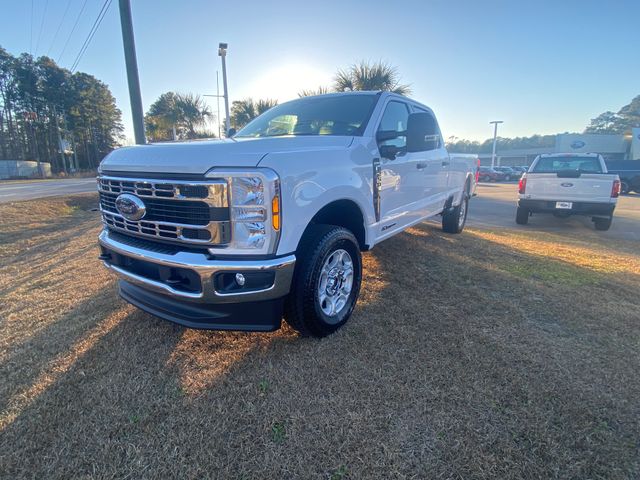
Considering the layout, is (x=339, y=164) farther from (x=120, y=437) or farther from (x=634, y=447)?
(x=634, y=447)

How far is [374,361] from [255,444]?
100 cm

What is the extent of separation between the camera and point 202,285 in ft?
6.91

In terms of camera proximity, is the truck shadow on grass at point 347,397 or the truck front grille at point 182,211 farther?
the truck front grille at point 182,211

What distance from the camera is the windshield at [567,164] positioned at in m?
8.07

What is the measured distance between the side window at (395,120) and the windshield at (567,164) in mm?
5708

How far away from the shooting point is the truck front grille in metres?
2.09

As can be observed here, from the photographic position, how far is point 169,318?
230cm

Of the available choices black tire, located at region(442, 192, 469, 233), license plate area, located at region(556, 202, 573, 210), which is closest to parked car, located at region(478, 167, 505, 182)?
license plate area, located at region(556, 202, 573, 210)

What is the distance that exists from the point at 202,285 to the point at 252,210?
1.81ft

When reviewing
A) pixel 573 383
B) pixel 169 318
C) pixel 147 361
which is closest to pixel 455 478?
pixel 573 383

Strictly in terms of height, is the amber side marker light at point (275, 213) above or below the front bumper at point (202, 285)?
above

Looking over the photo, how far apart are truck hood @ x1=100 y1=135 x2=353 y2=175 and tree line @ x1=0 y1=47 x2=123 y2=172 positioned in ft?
157

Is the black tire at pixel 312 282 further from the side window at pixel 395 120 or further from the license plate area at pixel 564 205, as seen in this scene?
the license plate area at pixel 564 205

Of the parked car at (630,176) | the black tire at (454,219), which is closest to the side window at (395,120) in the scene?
the black tire at (454,219)
